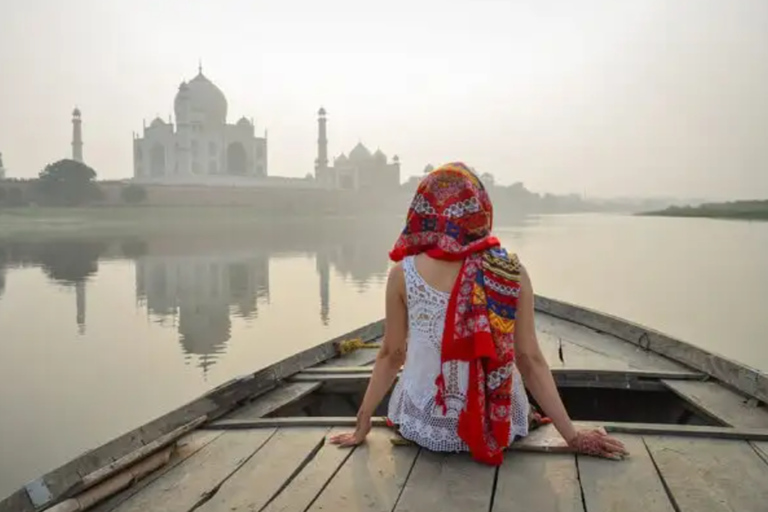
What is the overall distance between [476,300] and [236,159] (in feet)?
137

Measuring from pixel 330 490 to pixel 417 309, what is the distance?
0.50 metres

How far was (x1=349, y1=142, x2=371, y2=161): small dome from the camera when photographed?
1916 inches

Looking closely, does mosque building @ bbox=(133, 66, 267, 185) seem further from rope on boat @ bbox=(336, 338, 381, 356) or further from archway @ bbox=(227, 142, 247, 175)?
rope on boat @ bbox=(336, 338, 381, 356)

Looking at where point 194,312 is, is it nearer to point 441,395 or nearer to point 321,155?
point 441,395

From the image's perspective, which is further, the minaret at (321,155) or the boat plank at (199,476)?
the minaret at (321,155)

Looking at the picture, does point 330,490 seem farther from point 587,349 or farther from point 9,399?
point 9,399

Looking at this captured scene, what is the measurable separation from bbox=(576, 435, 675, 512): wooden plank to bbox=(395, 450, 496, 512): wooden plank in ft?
0.74

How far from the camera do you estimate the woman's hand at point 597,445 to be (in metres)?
1.75

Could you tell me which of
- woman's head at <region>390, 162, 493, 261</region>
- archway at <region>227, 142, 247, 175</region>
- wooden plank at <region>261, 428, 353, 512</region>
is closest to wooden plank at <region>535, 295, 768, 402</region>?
woman's head at <region>390, 162, 493, 261</region>

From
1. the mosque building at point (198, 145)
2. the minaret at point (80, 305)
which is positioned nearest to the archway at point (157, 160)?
the mosque building at point (198, 145)

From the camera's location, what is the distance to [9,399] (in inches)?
196

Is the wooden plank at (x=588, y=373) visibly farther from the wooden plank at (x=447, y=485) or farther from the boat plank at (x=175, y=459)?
the wooden plank at (x=447, y=485)

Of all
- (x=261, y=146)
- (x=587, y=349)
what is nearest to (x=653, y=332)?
(x=587, y=349)

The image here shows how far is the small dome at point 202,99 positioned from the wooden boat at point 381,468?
125 feet
